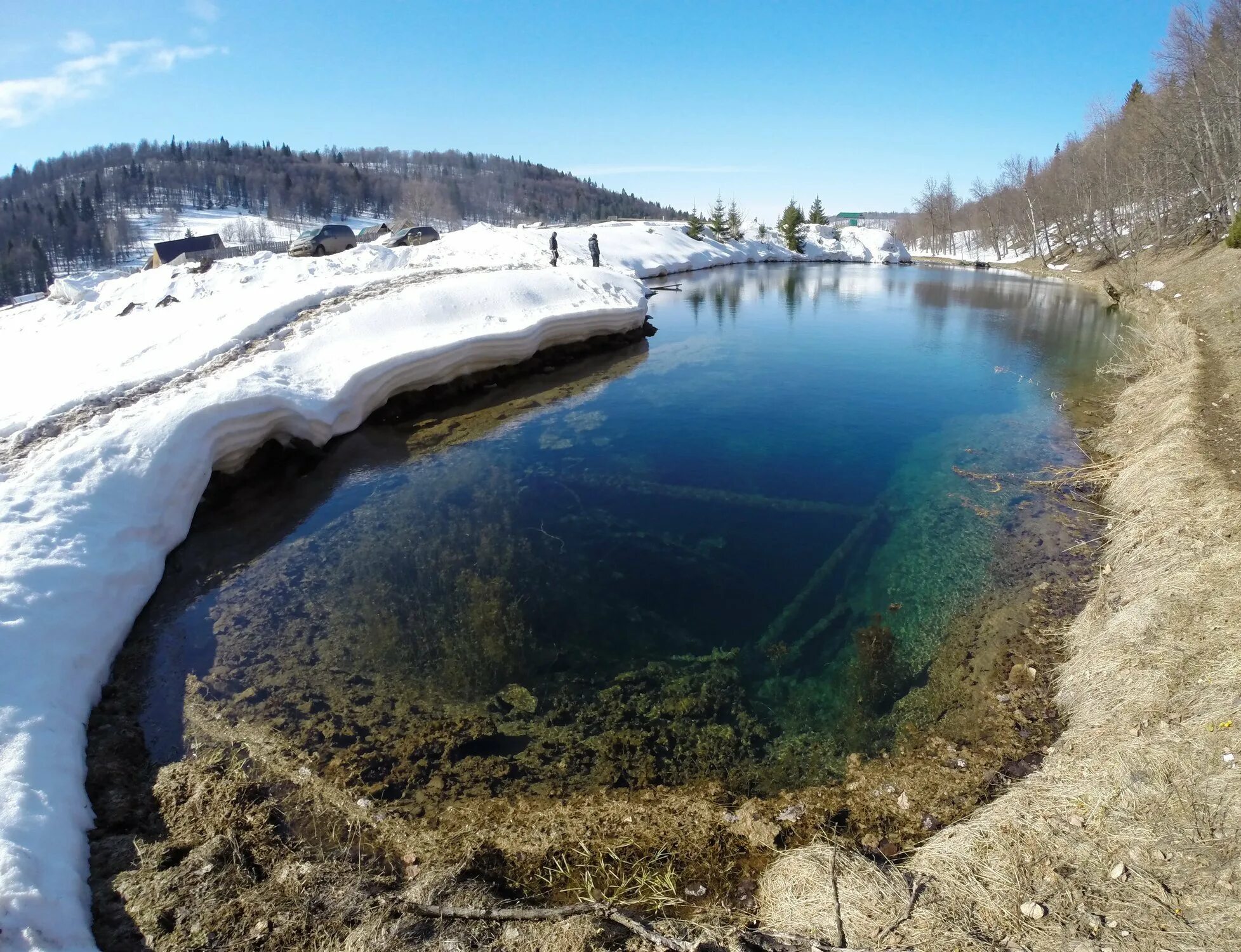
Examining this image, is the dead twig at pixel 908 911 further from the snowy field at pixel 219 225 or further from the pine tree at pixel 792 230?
the snowy field at pixel 219 225

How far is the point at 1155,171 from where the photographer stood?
105 feet

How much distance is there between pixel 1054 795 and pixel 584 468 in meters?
7.19

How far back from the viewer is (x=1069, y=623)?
5.67 metres

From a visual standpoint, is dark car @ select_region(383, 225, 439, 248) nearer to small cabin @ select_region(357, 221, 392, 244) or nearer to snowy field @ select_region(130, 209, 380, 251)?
small cabin @ select_region(357, 221, 392, 244)

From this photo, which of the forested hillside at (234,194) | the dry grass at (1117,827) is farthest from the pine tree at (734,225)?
the dry grass at (1117,827)

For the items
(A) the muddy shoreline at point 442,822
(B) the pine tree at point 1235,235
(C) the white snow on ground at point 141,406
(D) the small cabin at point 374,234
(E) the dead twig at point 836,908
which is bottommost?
(A) the muddy shoreline at point 442,822

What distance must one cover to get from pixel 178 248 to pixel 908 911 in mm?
36037

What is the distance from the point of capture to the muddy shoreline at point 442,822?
10.5 feet

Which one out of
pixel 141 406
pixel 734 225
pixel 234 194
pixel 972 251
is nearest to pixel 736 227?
pixel 734 225

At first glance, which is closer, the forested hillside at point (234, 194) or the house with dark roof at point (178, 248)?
the house with dark roof at point (178, 248)

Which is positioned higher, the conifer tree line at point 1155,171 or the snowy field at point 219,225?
the snowy field at point 219,225

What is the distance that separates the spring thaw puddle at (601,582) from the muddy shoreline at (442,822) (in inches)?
6.9

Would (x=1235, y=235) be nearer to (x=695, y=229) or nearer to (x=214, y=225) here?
(x=695, y=229)

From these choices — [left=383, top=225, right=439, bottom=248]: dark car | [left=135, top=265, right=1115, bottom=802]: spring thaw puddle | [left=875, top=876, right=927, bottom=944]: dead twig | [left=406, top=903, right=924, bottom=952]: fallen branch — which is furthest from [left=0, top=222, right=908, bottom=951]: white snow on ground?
[left=383, top=225, right=439, bottom=248]: dark car
